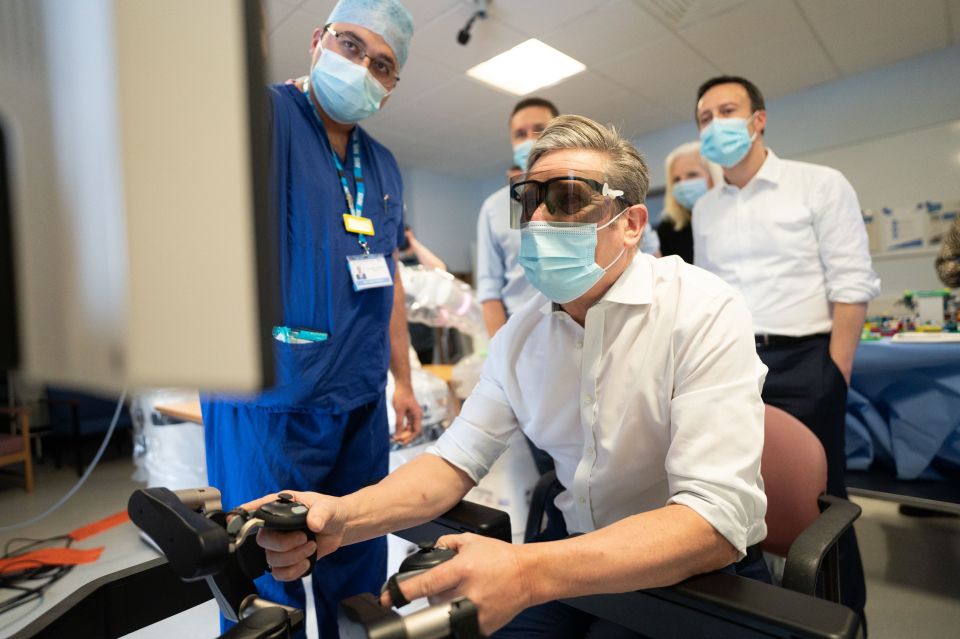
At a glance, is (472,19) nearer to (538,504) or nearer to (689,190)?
(689,190)

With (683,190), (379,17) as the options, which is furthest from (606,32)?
(379,17)

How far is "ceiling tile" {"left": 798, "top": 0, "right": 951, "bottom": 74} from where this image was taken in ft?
11.0

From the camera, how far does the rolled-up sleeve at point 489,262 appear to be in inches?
93.6

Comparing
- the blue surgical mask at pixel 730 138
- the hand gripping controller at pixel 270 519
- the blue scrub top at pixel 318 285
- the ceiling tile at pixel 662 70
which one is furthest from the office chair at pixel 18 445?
the ceiling tile at pixel 662 70

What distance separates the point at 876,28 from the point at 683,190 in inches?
89.4

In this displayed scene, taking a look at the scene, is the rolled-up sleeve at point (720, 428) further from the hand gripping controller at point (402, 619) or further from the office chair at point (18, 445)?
the office chair at point (18, 445)

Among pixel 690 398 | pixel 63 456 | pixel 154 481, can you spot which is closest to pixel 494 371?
pixel 690 398

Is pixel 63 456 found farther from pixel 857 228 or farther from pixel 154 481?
pixel 857 228

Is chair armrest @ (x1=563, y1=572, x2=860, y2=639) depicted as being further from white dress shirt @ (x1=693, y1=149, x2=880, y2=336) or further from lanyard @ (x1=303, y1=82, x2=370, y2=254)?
white dress shirt @ (x1=693, y1=149, x2=880, y2=336)

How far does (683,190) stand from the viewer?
2730 mm

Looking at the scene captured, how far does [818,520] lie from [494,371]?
0.65 metres

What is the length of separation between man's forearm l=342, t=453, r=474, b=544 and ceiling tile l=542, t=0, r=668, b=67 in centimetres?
318

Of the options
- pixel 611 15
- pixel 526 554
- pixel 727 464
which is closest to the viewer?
pixel 526 554

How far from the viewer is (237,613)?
69 centimetres
